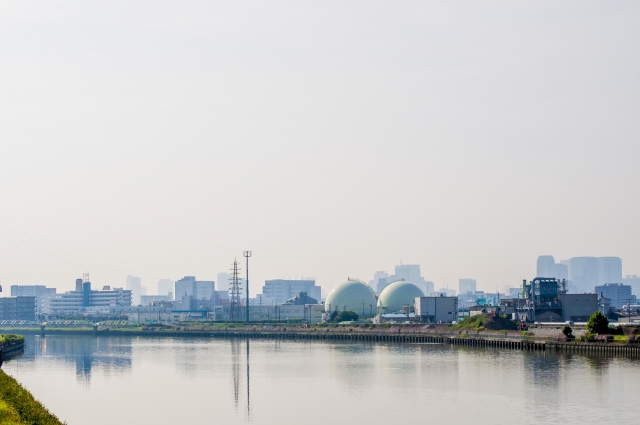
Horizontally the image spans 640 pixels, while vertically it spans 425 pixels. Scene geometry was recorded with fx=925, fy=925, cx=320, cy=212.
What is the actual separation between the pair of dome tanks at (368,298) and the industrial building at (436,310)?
1390 centimetres

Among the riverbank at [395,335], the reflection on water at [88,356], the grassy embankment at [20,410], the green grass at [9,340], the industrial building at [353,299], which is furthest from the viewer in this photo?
the industrial building at [353,299]

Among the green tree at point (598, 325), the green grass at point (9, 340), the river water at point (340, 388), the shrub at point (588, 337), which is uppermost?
the green tree at point (598, 325)

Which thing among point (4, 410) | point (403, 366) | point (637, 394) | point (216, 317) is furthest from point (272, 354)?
point (216, 317)

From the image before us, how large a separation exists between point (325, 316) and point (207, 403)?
10559cm

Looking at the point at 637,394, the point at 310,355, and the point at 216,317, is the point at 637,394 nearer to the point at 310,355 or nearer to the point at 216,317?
the point at 310,355

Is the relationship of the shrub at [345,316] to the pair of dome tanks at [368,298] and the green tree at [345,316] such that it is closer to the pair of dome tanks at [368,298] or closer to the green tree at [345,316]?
the green tree at [345,316]

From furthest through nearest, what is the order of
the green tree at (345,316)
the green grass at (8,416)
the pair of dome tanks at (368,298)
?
the pair of dome tanks at (368,298) < the green tree at (345,316) < the green grass at (8,416)

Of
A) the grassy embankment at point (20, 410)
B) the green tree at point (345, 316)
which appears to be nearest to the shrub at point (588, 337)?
the grassy embankment at point (20, 410)

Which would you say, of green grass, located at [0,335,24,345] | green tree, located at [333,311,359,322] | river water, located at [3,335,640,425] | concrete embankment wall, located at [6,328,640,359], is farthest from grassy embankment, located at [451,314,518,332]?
green grass, located at [0,335,24,345]

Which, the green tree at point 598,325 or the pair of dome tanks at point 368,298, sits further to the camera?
the pair of dome tanks at point 368,298

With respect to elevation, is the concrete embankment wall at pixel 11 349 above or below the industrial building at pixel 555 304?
below

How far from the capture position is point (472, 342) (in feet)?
312

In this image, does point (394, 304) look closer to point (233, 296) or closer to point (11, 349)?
point (233, 296)

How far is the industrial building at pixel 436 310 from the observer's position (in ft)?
420
